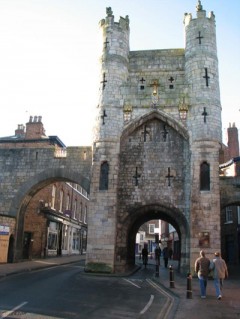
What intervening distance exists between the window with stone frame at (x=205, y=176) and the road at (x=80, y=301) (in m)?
6.90

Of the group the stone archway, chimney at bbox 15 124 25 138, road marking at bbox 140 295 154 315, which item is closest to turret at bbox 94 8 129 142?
the stone archway

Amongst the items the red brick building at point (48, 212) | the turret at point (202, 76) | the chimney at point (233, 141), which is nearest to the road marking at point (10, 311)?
the turret at point (202, 76)

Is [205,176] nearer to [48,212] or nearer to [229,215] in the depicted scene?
[229,215]

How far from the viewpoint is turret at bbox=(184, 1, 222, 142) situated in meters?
19.0

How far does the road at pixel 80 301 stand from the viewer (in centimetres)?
775

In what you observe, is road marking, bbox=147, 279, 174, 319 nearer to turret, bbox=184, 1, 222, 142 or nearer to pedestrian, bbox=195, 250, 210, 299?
pedestrian, bbox=195, 250, 210, 299

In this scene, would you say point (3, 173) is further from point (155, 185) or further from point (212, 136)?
point (212, 136)

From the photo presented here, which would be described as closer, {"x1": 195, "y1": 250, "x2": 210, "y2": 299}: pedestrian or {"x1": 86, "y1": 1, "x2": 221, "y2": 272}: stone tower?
{"x1": 195, "y1": 250, "x2": 210, "y2": 299}: pedestrian

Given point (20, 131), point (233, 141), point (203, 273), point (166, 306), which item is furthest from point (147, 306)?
point (20, 131)

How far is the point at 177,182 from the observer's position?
62.8ft

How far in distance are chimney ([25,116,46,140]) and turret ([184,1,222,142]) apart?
15.7m

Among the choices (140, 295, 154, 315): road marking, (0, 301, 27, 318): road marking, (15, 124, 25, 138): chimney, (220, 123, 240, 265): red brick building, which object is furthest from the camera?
(15, 124, 25, 138): chimney

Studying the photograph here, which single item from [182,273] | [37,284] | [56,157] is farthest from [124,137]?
[37,284]

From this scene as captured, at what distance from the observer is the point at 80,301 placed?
9336 millimetres
